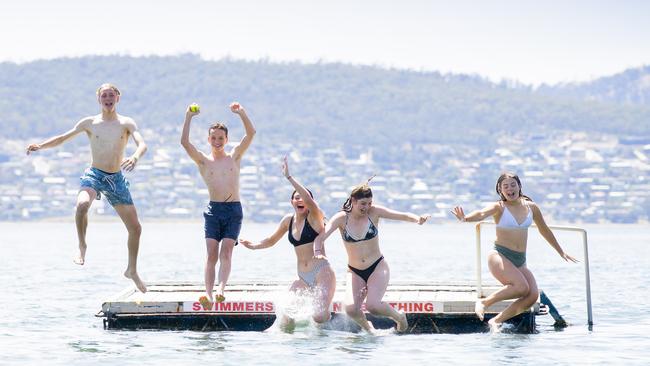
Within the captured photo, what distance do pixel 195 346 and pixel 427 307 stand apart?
344 cm

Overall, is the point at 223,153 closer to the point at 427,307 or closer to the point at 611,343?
the point at 427,307

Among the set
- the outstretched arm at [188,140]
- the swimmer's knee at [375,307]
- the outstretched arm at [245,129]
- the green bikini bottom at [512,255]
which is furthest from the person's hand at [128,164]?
the green bikini bottom at [512,255]

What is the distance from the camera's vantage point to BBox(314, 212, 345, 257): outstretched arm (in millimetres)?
17250

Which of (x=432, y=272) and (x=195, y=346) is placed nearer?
(x=195, y=346)

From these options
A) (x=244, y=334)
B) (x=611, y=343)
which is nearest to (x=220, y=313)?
(x=244, y=334)

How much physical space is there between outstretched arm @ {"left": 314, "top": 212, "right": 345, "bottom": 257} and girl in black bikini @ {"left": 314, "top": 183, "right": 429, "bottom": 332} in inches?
0.5

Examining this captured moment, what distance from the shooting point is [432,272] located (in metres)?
51.2

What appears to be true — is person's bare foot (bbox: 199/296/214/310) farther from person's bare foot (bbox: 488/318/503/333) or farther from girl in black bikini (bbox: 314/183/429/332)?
person's bare foot (bbox: 488/318/503/333)

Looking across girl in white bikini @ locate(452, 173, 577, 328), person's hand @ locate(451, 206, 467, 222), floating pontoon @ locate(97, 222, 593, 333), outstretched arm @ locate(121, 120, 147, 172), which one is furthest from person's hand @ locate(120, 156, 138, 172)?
girl in white bikini @ locate(452, 173, 577, 328)

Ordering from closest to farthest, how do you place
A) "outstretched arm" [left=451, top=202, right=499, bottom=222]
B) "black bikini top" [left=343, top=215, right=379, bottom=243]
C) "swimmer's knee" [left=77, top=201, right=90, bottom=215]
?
"swimmer's knee" [left=77, top=201, right=90, bottom=215], "outstretched arm" [left=451, top=202, right=499, bottom=222], "black bikini top" [left=343, top=215, right=379, bottom=243]

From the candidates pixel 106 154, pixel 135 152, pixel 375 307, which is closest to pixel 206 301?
pixel 375 307

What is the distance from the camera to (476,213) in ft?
57.2

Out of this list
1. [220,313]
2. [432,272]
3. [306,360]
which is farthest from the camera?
[432,272]

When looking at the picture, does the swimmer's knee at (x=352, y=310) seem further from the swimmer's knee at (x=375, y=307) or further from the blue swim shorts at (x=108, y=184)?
the blue swim shorts at (x=108, y=184)
